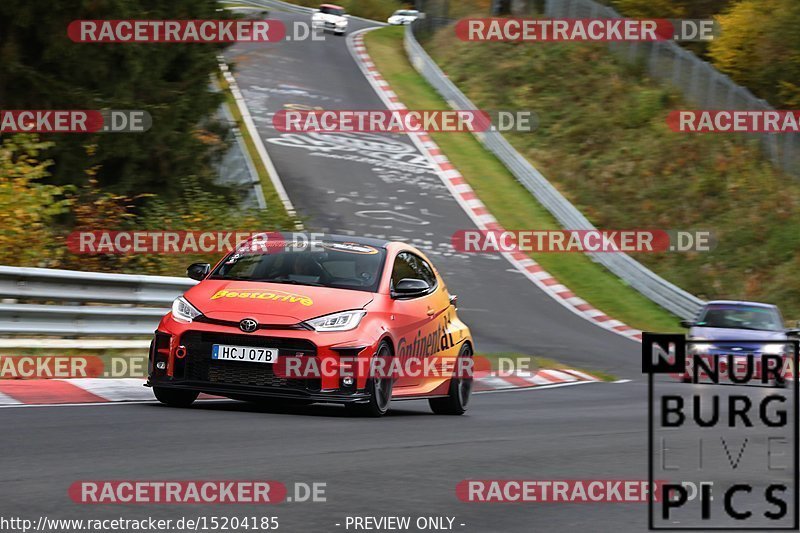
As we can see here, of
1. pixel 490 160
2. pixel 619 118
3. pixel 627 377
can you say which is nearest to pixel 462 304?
pixel 627 377

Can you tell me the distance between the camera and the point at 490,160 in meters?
36.8

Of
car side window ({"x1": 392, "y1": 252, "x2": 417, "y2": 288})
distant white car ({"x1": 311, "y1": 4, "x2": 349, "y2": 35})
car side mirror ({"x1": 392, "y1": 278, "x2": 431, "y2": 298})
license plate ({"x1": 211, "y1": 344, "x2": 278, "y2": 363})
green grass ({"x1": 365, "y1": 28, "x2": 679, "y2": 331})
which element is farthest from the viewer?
distant white car ({"x1": 311, "y1": 4, "x2": 349, "y2": 35})

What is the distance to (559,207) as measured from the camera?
3234 centimetres

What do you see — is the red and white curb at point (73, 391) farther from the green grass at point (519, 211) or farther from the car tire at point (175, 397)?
the green grass at point (519, 211)

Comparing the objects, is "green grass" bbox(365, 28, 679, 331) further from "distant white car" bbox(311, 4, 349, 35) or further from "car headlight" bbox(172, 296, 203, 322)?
"car headlight" bbox(172, 296, 203, 322)

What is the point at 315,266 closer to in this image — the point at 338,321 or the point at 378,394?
the point at 338,321

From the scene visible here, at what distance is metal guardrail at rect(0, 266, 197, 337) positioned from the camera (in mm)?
13359

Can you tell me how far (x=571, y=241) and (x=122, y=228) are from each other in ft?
48.3

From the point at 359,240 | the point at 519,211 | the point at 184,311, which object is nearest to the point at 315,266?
the point at 359,240

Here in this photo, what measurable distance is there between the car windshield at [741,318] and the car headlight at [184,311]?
11.4 m

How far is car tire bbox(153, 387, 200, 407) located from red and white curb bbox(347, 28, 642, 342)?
590 inches

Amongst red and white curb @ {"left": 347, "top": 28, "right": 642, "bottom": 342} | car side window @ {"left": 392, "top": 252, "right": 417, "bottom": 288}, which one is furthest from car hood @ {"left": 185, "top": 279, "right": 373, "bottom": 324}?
red and white curb @ {"left": 347, "top": 28, "right": 642, "bottom": 342}

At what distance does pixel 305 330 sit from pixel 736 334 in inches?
434

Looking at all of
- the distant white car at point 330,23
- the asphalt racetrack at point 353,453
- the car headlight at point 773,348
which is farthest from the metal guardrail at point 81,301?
the distant white car at point 330,23
